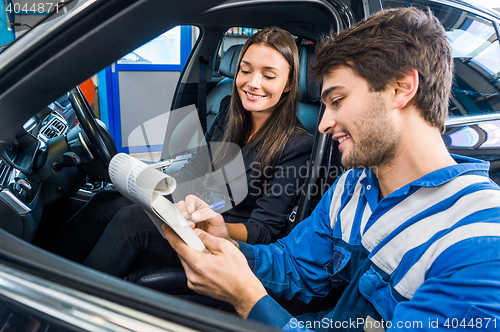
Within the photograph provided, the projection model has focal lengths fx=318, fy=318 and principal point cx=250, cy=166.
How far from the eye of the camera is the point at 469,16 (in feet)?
4.74

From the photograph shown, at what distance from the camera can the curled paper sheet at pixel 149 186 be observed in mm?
558

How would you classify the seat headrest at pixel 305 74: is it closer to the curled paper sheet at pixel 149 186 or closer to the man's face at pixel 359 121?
the man's face at pixel 359 121

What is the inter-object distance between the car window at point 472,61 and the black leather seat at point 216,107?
0.54m

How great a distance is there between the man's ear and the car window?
2.34 ft

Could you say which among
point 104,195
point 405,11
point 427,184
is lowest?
point 104,195

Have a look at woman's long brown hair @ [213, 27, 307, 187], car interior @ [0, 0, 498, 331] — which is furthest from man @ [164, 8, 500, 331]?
woman's long brown hair @ [213, 27, 307, 187]

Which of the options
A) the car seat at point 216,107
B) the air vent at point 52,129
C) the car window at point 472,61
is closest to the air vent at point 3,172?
the air vent at point 52,129

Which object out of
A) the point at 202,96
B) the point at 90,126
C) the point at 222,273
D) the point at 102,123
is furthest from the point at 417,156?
the point at 202,96

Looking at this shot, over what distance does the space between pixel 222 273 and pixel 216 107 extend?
1.61 metres

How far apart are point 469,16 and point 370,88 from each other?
107cm

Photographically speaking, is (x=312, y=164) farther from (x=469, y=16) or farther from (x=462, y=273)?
(x=469, y=16)

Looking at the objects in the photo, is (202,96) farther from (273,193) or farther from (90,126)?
(273,193)

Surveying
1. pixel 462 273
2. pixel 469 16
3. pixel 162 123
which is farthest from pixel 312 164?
pixel 162 123

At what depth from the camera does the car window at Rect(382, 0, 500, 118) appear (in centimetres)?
137
